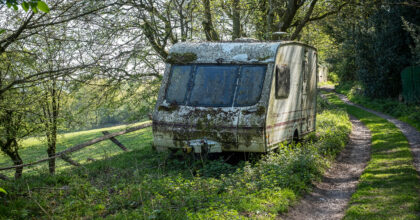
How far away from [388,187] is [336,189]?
105 cm

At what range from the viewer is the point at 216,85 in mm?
9523

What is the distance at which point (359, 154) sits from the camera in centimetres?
1195

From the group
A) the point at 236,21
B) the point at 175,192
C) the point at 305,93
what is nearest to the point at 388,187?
the point at 175,192

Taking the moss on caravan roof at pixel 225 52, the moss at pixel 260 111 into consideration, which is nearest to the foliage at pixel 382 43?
the moss on caravan roof at pixel 225 52

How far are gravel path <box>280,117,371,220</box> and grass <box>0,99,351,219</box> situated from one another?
0.75ft

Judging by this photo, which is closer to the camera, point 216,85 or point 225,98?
point 225,98

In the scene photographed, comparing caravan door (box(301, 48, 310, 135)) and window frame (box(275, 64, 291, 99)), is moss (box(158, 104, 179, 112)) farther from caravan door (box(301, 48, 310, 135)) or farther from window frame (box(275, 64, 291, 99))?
caravan door (box(301, 48, 310, 135))

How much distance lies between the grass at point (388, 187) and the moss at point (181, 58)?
485cm

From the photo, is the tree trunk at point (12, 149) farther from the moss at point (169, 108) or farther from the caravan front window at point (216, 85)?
the caravan front window at point (216, 85)

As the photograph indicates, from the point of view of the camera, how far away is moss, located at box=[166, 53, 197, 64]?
394 inches

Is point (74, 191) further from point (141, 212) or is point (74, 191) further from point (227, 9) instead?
point (227, 9)

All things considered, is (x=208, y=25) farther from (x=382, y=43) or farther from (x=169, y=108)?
(x=382, y=43)

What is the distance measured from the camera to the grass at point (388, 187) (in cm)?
627

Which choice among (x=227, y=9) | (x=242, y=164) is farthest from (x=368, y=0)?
(x=242, y=164)
